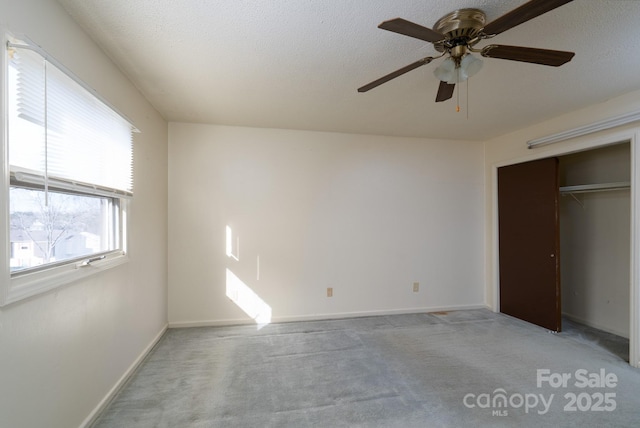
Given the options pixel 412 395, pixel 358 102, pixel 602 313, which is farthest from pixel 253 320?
pixel 602 313

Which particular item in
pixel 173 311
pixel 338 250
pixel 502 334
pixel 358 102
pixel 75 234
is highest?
pixel 358 102

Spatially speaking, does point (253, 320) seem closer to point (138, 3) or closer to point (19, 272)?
point (19, 272)

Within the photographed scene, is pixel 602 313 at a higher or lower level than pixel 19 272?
lower

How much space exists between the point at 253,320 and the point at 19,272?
7.87 ft

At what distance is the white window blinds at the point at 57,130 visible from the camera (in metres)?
1.16

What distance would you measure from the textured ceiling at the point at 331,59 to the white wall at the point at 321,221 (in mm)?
534

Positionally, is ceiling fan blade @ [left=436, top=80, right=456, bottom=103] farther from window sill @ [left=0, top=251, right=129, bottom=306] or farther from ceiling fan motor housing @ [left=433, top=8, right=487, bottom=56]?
window sill @ [left=0, top=251, right=129, bottom=306]

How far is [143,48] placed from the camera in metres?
1.77

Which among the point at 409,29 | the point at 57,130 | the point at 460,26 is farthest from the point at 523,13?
the point at 57,130

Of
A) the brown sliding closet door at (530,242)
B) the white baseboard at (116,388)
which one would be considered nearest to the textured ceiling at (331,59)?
the brown sliding closet door at (530,242)

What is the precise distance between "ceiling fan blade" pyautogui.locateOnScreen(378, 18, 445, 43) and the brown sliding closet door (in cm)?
276

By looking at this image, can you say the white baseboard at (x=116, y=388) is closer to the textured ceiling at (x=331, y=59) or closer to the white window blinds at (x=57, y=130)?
the white window blinds at (x=57, y=130)

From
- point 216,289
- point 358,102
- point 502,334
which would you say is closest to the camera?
point 358,102

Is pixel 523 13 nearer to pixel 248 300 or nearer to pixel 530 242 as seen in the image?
pixel 530 242
